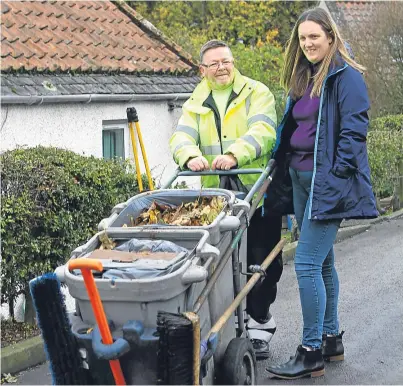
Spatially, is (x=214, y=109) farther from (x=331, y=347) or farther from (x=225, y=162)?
(x=331, y=347)

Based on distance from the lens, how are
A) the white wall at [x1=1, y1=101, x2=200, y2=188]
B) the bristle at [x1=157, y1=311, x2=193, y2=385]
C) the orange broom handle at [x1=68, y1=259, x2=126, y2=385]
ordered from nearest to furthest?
the orange broom handle at [x1=68, y1=259, x2=126, y2=385] < the bristle at [x1=157, y1=311, x2=193, y2=385] < the white wall at [x1=1, y1=101, x2=200, y2=188]

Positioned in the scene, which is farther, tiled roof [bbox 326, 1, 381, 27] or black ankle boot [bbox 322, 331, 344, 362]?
tiled roof [bbox 326, 1, 381, 27]

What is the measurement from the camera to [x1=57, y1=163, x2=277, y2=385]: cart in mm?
4410

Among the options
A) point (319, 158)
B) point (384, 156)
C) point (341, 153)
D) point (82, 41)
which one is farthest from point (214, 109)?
point (384, 156)

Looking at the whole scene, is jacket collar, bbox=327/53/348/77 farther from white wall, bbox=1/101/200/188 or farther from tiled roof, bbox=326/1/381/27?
tiled roof, bbox=326/1/381/27

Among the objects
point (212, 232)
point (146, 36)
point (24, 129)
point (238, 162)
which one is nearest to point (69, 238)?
point (238, 162)

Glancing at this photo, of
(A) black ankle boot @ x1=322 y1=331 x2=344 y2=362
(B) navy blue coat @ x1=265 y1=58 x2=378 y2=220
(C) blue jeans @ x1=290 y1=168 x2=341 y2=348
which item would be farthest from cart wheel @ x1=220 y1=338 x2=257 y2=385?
(A) black ankle boot @ x1=322 y1=331 x2=344 y2=362

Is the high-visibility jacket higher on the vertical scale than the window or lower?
higher

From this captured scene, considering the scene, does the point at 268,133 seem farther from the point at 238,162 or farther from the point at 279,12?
the point at 279,12

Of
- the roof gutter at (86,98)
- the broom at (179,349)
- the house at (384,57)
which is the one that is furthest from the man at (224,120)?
the house at (384,57)

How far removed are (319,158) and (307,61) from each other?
0.72 metres

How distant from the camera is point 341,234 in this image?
38.9 feet

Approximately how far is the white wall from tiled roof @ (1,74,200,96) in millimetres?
199

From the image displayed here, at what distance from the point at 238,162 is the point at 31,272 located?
194cm
